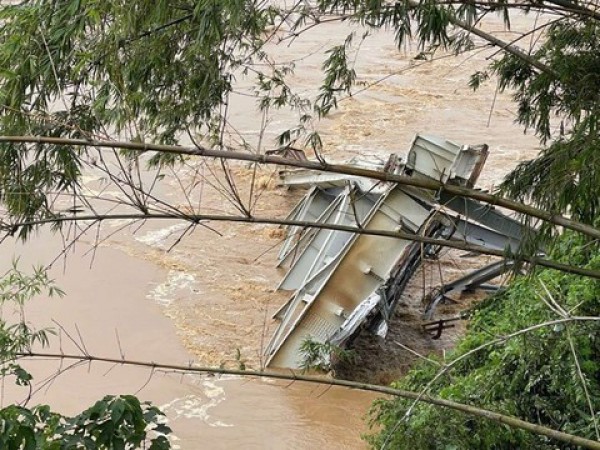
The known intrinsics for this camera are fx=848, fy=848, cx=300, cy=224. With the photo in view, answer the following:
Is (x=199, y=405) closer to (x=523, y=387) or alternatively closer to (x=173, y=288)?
(x=173, y=288)

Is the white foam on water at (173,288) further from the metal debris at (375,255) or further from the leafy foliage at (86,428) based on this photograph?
the leafy foliage at (86,428)

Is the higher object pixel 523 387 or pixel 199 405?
pixel 199 405

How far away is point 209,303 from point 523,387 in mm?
6138

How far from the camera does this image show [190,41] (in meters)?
4.70

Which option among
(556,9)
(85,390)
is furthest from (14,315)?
(556,9)

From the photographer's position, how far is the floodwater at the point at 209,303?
29.4ft

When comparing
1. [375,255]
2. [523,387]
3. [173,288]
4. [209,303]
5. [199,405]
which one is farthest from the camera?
[173,288]

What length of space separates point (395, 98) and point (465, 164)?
11.2 metres

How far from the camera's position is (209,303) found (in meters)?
11.4

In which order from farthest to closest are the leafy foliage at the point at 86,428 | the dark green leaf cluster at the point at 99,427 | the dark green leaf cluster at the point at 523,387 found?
the dark green leaf cluster at the point at 523,387 < the dark green leaf cluster at the point at 99,427 < the leafy foliage at the point at 86,428

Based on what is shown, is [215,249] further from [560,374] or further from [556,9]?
[556,9]

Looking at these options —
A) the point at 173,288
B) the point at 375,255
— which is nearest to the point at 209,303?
the point at 173,288

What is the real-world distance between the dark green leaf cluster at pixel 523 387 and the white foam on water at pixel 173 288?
17.8ft

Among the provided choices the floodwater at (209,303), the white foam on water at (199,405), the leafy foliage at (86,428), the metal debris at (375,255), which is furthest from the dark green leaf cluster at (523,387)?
the white foam on water at (199,405)
